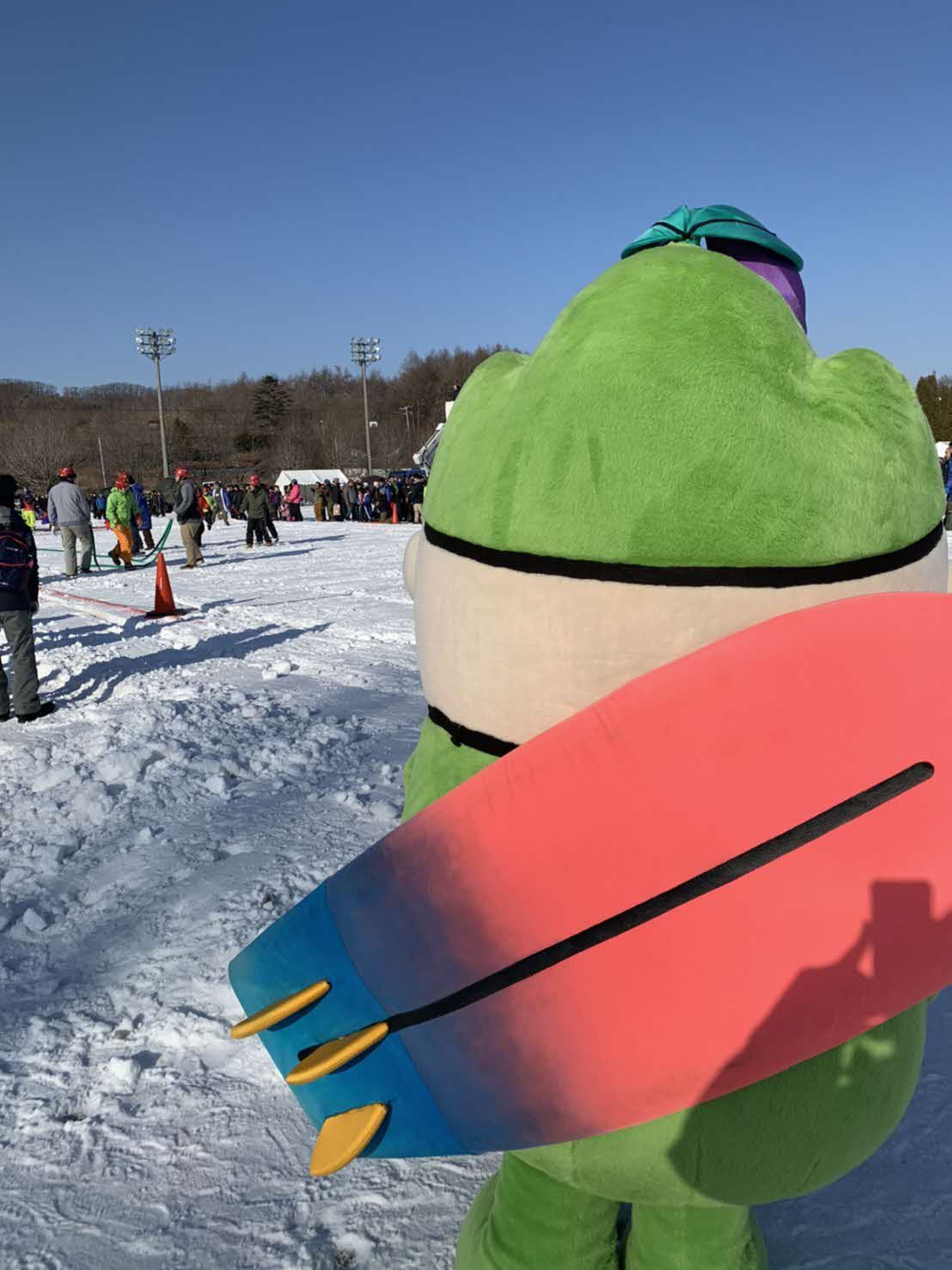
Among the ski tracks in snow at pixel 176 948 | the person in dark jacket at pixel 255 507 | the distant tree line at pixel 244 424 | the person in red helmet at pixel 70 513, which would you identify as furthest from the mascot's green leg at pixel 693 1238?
the distant tree line at pixel 244 424

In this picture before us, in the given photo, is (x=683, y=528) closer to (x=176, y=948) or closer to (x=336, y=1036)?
(x=336, y=1036)

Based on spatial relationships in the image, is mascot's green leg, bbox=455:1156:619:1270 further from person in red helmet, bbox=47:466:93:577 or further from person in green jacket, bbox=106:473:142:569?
person in green jacket, bbox=106:473:142:569

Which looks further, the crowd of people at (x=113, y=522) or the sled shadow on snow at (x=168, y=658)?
the sled shadow on snow at (x=168, y=658)

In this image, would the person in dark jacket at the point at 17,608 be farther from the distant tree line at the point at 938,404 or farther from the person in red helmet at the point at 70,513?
the distant tree line at the point at 938,404

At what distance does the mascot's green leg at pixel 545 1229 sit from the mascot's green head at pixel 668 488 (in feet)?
2.78

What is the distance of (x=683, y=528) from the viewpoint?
114cm

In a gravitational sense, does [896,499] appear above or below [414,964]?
above

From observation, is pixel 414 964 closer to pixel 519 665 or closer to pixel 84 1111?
pixel 519 665

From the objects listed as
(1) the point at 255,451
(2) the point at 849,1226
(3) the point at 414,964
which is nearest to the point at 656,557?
(3) the point at 414,964

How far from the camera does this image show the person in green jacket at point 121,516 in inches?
522

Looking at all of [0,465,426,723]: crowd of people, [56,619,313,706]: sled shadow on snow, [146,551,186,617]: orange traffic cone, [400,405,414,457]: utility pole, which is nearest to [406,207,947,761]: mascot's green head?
[0,465,426,723]: crowd of people

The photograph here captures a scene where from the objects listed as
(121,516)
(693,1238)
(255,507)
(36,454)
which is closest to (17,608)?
(693,1238)

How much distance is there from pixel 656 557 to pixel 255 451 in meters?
100.0

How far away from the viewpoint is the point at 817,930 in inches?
41.3
